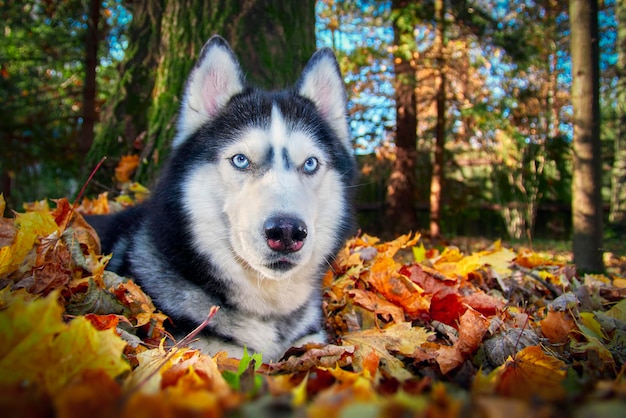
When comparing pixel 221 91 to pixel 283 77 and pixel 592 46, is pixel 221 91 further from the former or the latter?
pixel 592 46

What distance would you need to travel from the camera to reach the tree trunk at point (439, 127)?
32.4ft

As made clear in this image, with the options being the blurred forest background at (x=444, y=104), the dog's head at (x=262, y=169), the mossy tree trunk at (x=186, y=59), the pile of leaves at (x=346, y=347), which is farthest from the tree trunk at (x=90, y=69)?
the dog's head at (x=262, y=169)

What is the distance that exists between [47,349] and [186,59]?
12.9 feet

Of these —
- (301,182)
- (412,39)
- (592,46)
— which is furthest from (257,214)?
(412,39)

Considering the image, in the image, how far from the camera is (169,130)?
14.0 ft

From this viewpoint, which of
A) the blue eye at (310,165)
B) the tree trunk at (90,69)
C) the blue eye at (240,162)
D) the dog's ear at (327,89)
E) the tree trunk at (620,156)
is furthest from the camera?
the tree trunk at (620,156)

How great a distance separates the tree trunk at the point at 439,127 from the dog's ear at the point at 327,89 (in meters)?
7.61

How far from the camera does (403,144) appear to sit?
11.2 metres

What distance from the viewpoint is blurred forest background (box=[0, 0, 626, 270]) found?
9.03 metres

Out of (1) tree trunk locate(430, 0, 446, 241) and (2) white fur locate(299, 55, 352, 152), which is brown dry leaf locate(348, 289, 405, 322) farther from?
(1) tree trunk locate(430, 0, 446, 241)

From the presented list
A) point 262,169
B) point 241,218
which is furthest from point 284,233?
point 262,169

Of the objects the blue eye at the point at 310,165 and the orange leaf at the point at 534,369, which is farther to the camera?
the blue eye at the point at 310,165

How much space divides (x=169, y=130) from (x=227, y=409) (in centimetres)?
398

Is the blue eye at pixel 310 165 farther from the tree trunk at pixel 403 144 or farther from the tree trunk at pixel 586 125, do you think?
the tree trunk at pixel 403 144
